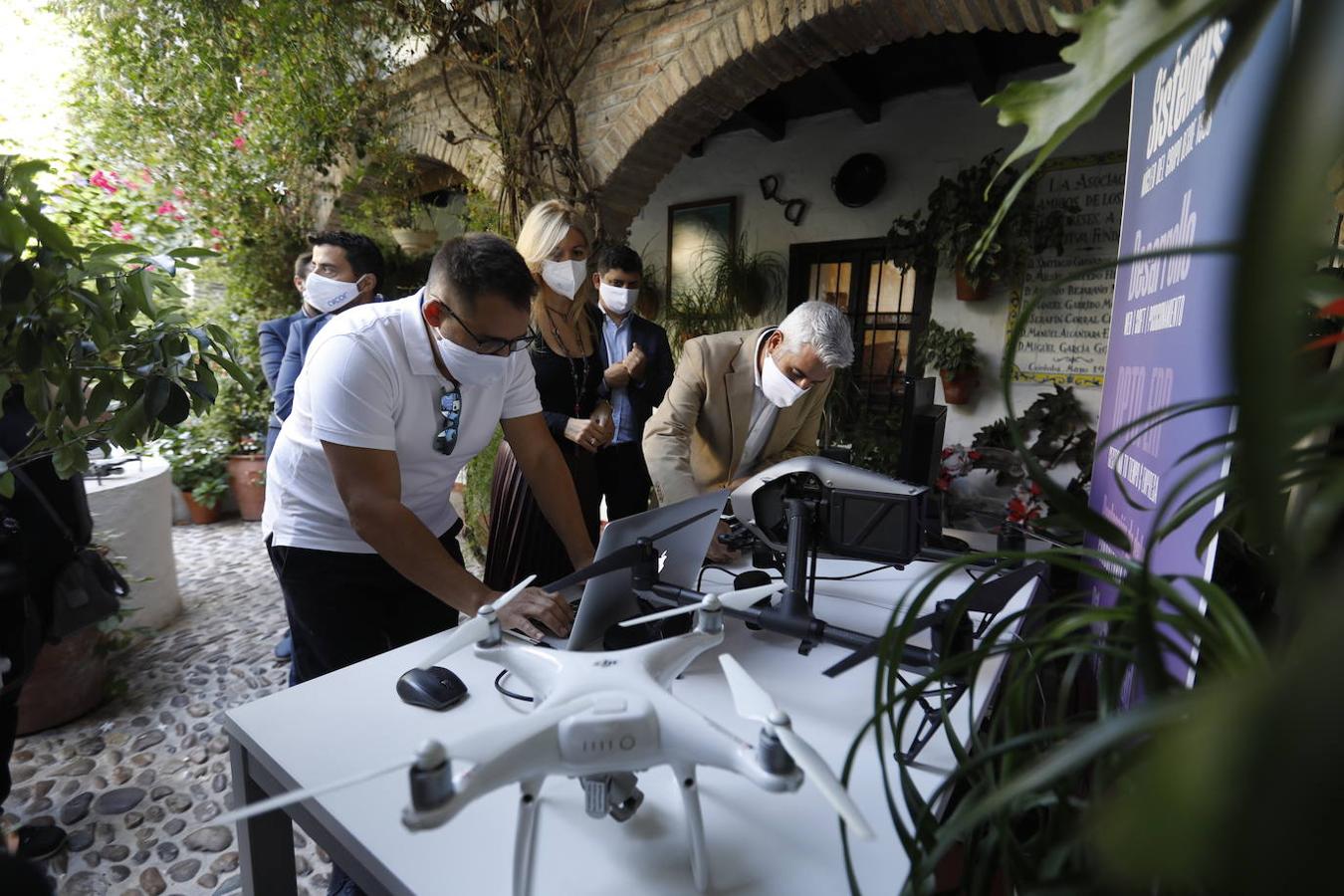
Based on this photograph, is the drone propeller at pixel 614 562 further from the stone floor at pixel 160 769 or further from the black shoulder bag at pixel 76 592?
the black shoulder bag at pixel 76 592

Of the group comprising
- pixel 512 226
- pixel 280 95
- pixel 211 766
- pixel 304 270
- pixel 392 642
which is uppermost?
pixel 280 95

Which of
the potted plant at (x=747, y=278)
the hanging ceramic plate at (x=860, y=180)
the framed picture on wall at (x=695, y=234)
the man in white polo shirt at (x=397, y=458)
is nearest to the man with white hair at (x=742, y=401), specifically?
the man in white polo shirt at (x=397, y=458)

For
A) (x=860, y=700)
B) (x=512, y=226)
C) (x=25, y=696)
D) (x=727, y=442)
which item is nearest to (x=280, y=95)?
(x=512, y=226)

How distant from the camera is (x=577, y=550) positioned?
1850mm

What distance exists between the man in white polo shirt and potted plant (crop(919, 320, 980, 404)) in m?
3.92

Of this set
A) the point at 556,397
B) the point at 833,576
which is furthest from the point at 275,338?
the point at 833,576

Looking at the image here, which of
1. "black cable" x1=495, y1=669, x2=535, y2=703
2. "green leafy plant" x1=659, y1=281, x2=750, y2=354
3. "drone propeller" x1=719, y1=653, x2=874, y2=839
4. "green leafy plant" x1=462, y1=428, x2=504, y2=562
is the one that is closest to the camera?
"drone propeller" x1=719, y1=653, x2=874, y2=839

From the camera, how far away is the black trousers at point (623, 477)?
274 cm

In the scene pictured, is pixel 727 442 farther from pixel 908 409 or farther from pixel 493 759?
pixel 493 759

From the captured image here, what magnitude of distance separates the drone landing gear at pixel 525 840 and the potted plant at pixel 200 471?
562cm

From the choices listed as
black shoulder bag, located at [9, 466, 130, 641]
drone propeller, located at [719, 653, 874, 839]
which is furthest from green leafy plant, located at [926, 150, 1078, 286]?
black shoulder bag, located at [9, 466, 130, 641]

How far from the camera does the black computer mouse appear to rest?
109cm

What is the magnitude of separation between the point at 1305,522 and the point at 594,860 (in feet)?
2.48

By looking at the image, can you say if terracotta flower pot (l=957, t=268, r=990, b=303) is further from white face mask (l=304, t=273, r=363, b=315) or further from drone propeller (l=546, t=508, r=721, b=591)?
drone propeller (l=546, t=508, r=721, b=591)
